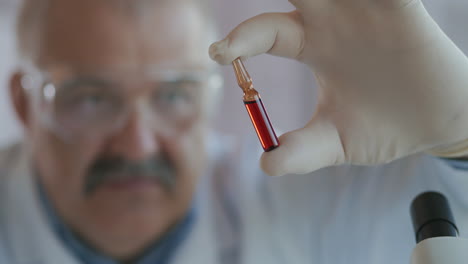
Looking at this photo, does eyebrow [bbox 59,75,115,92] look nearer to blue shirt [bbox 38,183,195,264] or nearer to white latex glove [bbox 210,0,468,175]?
blue shirt [bbox 38,183,195,264]

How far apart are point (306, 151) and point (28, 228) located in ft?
2.72

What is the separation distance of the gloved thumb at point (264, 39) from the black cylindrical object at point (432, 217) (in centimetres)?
15

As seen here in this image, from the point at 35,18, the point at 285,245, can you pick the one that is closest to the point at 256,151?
the point at 285,245

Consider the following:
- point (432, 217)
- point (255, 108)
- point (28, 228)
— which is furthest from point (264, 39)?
point (28, 228)

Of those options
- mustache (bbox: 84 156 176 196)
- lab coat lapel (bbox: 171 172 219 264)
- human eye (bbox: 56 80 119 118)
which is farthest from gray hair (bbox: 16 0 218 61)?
lab coat lapel (bbox: 171 172 219 264)

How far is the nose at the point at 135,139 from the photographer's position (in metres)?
0.91

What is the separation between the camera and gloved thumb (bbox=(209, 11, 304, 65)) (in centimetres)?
33

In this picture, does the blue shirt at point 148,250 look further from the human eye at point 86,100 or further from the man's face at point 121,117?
the human eye at point 86,100

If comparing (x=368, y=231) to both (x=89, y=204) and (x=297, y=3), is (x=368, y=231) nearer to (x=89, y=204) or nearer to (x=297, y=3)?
(x=297, y=3)

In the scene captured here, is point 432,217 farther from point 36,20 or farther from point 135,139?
point 36,20

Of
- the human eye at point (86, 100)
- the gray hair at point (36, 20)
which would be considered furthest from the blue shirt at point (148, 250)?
the gray hair at point (36, 20)

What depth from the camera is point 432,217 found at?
328mm

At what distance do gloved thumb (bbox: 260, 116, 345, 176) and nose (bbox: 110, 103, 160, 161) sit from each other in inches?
22.4

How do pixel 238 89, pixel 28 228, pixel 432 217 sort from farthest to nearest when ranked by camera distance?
pixel 238 89 → pixel 28 228 → pixel 432 217
